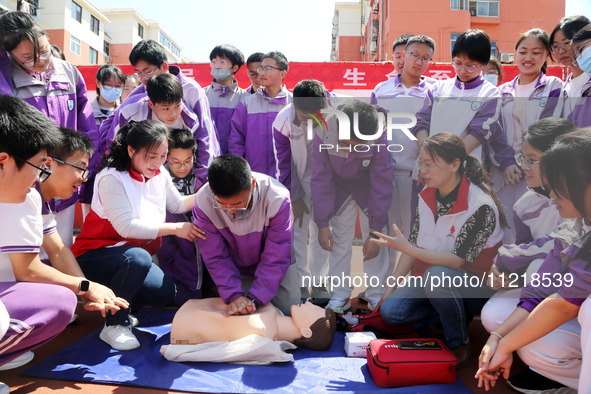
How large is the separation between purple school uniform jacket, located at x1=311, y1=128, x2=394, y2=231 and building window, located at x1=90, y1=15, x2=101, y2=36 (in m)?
26.4

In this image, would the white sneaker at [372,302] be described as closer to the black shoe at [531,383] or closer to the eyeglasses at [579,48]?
the black shoe at [531,383]

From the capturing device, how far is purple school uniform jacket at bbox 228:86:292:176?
12.1 ft

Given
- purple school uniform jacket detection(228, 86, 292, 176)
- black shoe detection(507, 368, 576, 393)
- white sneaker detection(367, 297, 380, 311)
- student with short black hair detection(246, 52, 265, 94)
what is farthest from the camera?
student with short black hair detection(246, 52, 265, 94)

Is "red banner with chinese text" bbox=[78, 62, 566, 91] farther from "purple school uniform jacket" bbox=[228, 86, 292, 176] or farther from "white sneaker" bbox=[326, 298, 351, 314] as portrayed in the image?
"white sneaker" bbox=[326, 298, 351, 314]

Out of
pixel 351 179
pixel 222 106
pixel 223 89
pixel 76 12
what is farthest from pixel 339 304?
pixel 76 12

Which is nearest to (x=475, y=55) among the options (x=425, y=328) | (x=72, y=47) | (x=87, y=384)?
(x=425, y=328)

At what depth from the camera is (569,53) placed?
2.88m

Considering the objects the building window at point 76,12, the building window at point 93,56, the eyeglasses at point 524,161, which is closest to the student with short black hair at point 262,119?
the eyeglasses at point 524,161

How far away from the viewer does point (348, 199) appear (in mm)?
3051

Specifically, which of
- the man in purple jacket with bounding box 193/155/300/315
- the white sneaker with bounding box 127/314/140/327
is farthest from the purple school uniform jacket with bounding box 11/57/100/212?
the man in purple jacket with bounding box 193/155/300/315

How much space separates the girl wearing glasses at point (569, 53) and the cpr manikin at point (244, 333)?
203 centimetres

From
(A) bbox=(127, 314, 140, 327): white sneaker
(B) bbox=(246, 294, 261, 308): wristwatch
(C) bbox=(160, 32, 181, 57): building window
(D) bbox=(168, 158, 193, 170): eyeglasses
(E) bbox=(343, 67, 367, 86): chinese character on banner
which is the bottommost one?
(A) bbox=(127, 314, 140, 327): white sneaker

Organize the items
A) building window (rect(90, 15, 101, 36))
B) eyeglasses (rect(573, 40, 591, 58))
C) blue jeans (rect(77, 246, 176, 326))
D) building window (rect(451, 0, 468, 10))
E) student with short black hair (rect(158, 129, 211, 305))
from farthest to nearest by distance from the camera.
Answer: building window (rect(90, 15, 101, 36)) < building window (rect(451, 0, 468, 10)) < student with short black hair (rect(158, 129, 211, 305)) < eyeglasses (rect(573, 40, 591, 58)) < blue jeans (rect(77, 246, 176, 326))

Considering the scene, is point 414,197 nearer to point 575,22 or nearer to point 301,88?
point 301,88
